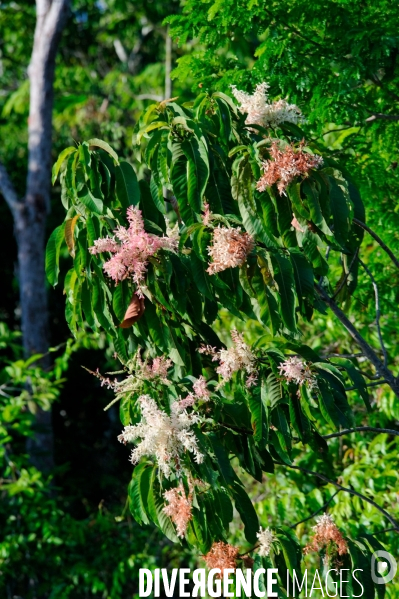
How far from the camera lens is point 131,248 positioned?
237cm

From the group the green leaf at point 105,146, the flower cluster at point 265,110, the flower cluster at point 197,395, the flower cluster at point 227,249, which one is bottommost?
the flower cluster at point 197,395

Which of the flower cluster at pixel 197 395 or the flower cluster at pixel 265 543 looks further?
the flower cluster at pixel 265 543

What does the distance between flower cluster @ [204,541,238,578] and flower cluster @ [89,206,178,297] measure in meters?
0.88

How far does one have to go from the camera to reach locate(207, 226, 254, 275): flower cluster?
2.33 m

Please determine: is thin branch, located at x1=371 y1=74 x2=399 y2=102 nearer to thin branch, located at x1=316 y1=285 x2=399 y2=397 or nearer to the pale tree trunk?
thin branch, located at x1=316 y1=285 x2=399 y2=397

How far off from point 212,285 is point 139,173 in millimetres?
1541

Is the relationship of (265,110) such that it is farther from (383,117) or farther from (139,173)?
(139,173)

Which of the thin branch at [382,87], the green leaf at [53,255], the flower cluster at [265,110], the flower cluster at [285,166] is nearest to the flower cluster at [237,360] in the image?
the flower cluster at [285,166]

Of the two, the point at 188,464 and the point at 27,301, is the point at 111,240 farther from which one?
the point at 27,301

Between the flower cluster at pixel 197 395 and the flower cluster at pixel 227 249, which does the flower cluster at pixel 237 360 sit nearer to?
the flower cluster at pixel 197 395

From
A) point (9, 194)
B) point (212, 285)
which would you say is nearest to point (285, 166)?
point (212, 285)

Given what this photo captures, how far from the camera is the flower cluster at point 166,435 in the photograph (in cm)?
237

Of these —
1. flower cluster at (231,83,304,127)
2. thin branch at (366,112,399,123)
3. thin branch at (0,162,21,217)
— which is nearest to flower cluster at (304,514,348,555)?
flower cluster at (231,83,304,127)

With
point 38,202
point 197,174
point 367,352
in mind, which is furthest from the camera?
point 38,202
